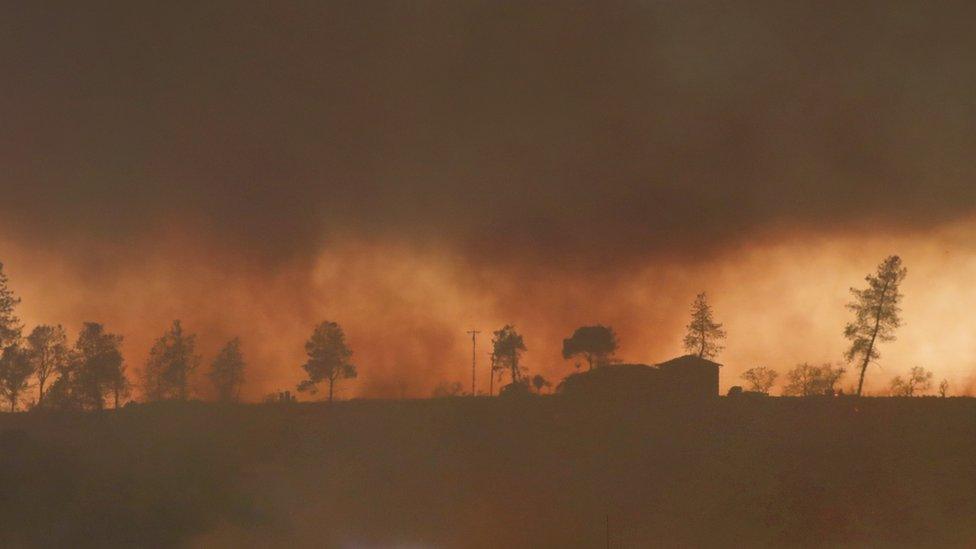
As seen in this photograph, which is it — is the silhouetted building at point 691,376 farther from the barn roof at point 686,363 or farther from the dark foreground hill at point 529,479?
the dark foreground hill at point 529,479

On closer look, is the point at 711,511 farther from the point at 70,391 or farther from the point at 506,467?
the point at 70,391

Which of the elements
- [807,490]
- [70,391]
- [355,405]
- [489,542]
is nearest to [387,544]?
[489,542]

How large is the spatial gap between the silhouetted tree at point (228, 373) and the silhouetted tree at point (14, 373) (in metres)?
28.4

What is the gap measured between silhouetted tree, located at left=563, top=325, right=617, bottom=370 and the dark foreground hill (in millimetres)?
61117

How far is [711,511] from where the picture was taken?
68.4 meters

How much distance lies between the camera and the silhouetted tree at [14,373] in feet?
422

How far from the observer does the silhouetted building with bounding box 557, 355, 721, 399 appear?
9456 centimetres

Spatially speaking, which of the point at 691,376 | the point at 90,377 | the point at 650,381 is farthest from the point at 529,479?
the point at 90,377

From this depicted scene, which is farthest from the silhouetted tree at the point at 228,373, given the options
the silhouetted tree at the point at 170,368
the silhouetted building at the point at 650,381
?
the silhouetted building at the point at 650,381

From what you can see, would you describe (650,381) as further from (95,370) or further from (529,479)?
(95,370)

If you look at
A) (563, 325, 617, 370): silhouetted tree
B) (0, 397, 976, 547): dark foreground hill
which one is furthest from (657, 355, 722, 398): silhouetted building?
(563, 325, 617, 370): silhouetted tree

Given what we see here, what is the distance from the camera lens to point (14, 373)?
12912 cm

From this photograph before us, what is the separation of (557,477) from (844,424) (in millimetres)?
24425

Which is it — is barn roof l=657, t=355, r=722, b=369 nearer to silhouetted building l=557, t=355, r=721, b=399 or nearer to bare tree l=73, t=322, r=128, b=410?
silhouetted building l=557, t=355, r=721, b=399
